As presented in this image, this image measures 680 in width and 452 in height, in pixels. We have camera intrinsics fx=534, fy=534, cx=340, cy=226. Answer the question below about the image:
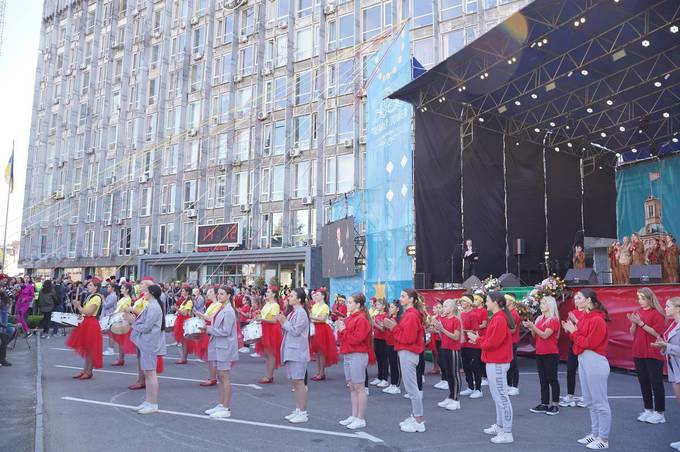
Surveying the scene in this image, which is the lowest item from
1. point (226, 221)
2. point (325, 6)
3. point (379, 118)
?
point (226, 221)

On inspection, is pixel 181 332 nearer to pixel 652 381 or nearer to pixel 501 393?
pixel 501 393

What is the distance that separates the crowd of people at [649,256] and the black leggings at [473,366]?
10.5 m

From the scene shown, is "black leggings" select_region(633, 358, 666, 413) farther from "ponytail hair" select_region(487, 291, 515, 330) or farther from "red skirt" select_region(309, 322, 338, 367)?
"red skirt" select_region(309, 322, 338, 367)

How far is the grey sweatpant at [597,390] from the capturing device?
6.03m

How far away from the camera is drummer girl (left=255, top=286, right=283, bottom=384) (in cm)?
1054

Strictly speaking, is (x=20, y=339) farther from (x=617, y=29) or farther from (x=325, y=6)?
(x=325, y=6)

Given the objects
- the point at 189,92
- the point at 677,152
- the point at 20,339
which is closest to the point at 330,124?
the point at 189,92

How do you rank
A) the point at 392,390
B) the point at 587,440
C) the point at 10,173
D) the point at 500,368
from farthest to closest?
the point at 10,173, the point at 392,390, the point at 500,368, the point at 587,440

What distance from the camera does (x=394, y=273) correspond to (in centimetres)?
1906

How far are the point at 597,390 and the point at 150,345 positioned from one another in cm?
575

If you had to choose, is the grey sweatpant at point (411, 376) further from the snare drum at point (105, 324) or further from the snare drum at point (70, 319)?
the snare drum at point (70, 319)

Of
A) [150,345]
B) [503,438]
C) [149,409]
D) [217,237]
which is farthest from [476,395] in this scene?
[217,237]

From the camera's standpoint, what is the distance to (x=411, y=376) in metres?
6.62

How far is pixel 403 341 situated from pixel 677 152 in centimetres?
2287
